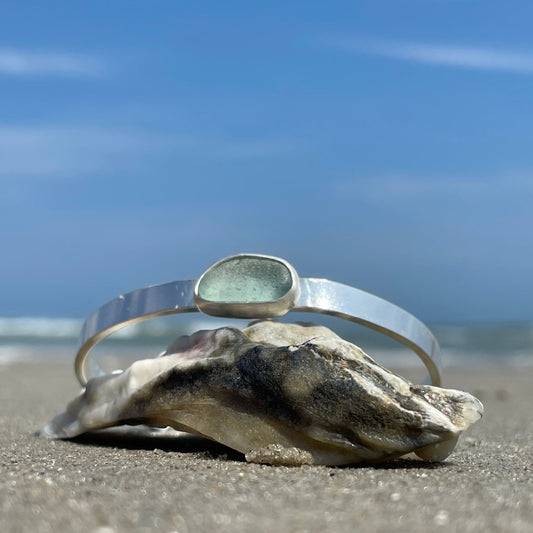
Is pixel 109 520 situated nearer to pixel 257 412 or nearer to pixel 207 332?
pixel 257 412

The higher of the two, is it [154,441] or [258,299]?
[258,299]

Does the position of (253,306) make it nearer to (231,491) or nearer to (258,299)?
(258,299)

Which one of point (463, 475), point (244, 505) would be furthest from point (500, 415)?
point (244, 505)

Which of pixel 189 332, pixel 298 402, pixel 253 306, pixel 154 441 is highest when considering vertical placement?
pixel 253 306

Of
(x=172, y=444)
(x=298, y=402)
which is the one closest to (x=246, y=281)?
(x=298, y=402)

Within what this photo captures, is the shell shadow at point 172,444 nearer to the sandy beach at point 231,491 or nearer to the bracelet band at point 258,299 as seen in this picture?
the sandy beach at point 231,491

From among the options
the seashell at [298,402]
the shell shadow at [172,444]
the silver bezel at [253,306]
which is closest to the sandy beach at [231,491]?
the shell shadow at [172,444]

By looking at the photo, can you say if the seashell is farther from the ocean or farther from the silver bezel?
the ocean
